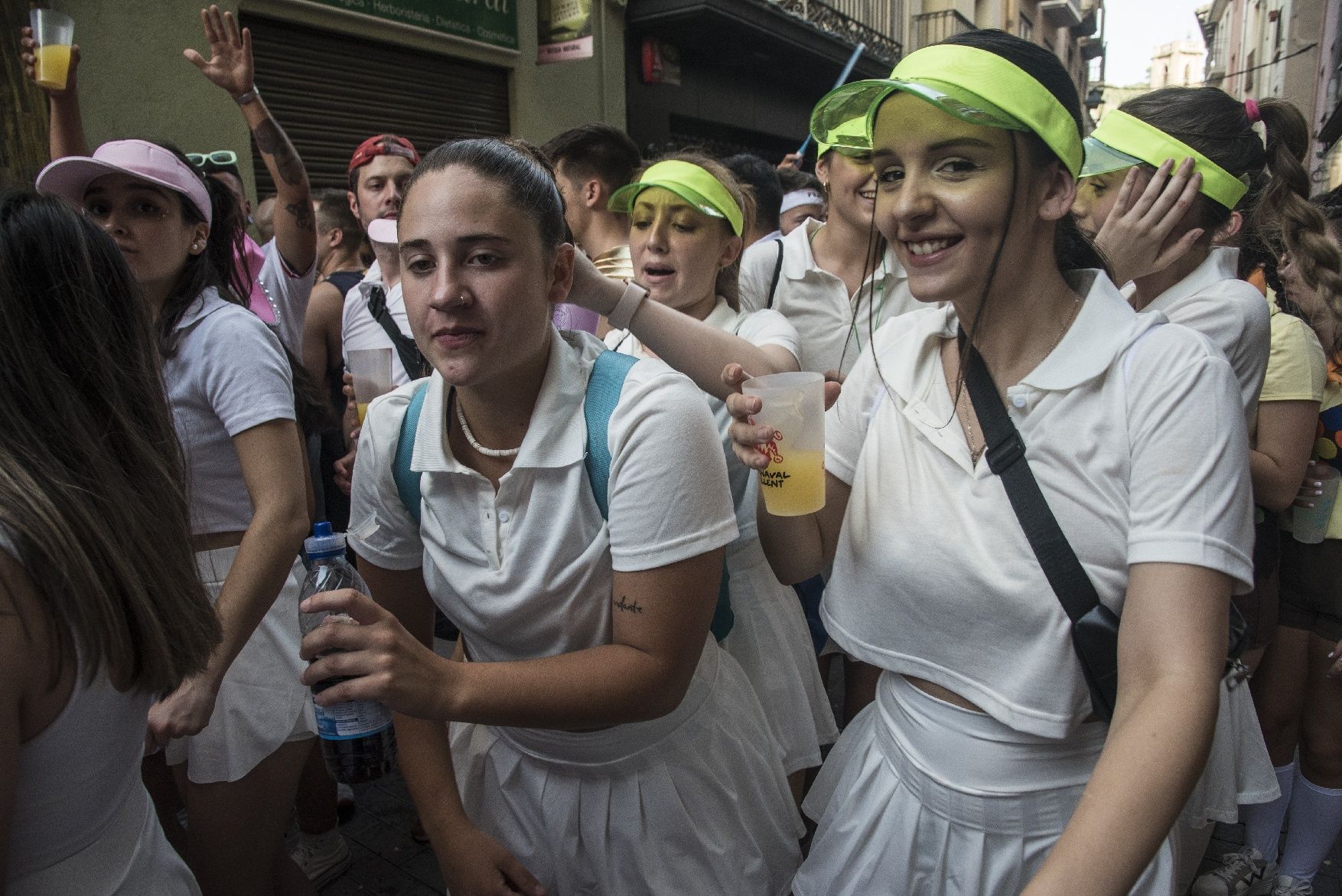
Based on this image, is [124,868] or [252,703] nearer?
[124,868]

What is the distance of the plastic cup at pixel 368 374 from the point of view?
2.89 meters

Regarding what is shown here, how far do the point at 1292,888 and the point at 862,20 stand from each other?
16940mm

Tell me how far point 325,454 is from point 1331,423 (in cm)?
398

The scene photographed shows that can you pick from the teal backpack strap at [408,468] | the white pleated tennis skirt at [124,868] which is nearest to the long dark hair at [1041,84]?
the teal backpack strap at [408,468]

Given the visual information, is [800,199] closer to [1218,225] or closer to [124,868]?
[1218,225]

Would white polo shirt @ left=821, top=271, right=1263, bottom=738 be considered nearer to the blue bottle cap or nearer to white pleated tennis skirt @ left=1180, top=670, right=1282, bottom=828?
white pleated tennis skirt @ left=1180, top=670, right=1282, bottom=828

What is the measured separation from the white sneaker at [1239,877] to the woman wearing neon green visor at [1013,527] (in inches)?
75.2

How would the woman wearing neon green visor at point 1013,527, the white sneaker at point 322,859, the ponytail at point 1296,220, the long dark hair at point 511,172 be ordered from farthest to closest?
the white sneaker at point 322,859 < the ponytail at point 1296,220 < the long dark hair at point 511,172 < the woman wearing neon green visor at point 1013,527

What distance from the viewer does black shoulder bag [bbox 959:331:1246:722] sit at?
134 cm

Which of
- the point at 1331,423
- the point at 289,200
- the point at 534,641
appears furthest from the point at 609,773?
the point at 289,200

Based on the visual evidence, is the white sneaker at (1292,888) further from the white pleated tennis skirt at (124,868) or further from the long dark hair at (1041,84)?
the white pleated tennis skirt at (124,868)

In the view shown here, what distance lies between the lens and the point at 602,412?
66.3 inches

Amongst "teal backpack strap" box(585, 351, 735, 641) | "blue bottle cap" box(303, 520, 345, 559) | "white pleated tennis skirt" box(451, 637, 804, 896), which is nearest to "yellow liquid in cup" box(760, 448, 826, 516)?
"teal backpack strap" box(585, 351, 735, 641)

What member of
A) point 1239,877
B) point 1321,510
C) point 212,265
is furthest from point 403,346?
point 1239,877
